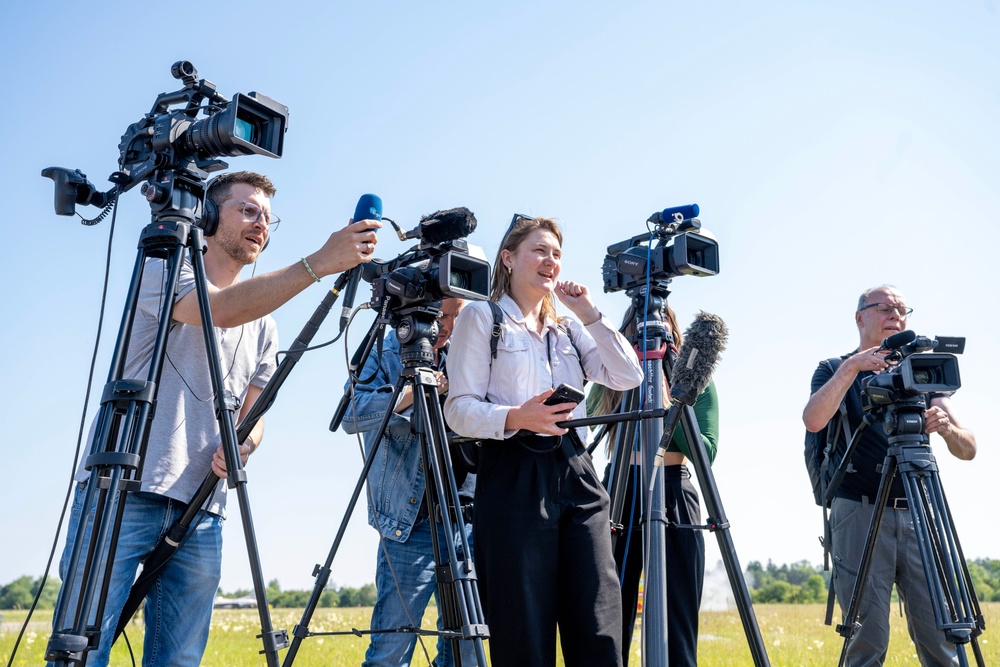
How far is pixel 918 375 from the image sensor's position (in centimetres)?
377

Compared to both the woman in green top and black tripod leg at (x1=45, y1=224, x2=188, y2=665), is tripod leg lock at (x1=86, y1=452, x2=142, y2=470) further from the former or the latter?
the woman in green top

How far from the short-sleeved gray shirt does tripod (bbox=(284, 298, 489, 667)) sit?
23.0 inches

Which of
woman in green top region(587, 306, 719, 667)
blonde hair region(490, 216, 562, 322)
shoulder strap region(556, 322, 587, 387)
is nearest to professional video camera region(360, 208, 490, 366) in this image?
blonde hair region(490, 216, 562, 322)

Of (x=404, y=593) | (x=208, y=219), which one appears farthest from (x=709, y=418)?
(x=208, y=219)

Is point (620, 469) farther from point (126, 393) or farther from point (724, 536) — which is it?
point (126, 393)

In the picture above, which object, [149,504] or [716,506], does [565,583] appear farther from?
[149,504]

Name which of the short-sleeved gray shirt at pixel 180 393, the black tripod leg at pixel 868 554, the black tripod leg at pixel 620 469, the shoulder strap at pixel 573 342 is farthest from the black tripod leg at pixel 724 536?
the short-sleeved gray shirt at pixel 180 393

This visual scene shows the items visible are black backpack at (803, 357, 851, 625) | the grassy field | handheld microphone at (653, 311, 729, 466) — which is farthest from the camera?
the grassy field

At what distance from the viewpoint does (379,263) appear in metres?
2.90

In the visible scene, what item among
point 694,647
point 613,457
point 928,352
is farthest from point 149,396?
point 928,352

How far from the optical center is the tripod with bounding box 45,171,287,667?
209 cm

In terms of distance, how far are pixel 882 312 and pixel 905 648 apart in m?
2.40

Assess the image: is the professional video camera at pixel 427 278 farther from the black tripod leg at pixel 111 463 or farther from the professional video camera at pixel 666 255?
the professional video camera at pixel 666 255

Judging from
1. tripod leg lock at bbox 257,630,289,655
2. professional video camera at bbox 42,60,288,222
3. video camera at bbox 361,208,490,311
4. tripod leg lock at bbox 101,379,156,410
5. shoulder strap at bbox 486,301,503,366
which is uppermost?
professional video camera at bbox 42,60,288,222
